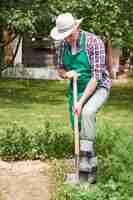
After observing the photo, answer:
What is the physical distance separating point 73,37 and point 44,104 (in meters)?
10.1

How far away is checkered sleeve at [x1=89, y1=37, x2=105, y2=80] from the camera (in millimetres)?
6695

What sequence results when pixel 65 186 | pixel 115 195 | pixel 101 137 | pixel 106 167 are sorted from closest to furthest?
pixel 115 195, pixel 65 186, pixel 106 167, pixel 101 137

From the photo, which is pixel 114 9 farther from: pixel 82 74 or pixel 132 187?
pixel 132 187

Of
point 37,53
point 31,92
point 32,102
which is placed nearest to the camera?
point 32,102

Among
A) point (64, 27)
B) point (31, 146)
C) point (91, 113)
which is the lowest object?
point (31, 146)

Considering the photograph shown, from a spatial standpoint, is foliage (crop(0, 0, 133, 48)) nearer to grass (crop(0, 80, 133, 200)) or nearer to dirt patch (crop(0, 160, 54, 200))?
grass (crop(0, 80, 133, 200))

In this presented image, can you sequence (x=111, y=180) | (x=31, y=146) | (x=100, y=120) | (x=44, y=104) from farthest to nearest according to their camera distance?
(x=44, y=104) → (x=100, y=120) → (x=31, y=146) → (x=111, y=180)

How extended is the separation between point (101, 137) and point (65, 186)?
202cm

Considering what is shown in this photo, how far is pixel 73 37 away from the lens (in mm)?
6707

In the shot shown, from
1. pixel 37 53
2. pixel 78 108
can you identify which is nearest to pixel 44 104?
pixel 78 108

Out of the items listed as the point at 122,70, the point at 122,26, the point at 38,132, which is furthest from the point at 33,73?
the point at 38,132

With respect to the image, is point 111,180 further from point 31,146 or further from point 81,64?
point 31,146

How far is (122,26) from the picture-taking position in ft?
57.0

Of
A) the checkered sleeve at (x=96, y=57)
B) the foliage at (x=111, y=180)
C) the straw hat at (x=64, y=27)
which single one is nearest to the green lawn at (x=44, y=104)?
the foliage at (x=111, y=180)
